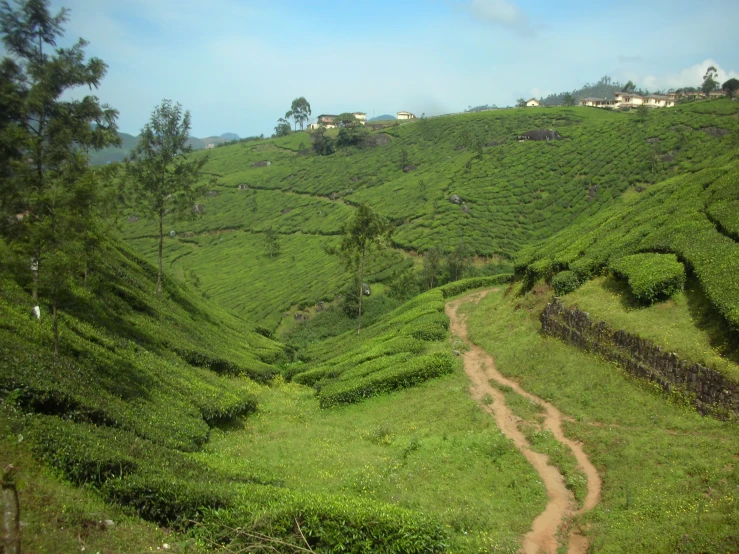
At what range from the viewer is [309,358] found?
39469 millimetres

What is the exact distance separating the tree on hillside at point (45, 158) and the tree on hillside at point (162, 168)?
13.0m

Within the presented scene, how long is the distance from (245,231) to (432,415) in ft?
276

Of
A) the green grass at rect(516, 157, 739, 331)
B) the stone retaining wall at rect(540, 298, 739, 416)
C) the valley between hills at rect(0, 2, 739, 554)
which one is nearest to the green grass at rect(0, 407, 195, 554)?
the valley between hills at rect(0, 2, 739, 554)

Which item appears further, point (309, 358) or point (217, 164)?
point (217, 164)

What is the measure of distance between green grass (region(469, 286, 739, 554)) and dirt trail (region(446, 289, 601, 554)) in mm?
313

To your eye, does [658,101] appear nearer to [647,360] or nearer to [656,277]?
[656,277]

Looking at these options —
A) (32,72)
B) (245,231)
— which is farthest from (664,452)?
(245,231)

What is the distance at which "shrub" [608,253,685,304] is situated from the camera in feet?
64.7

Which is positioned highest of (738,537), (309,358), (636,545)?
(738,537)

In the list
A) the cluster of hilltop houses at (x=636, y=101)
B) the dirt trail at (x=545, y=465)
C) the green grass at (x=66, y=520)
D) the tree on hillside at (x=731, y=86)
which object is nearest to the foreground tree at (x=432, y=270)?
the dirt trail at (x=545, y=465)

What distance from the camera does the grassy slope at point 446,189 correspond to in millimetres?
69812

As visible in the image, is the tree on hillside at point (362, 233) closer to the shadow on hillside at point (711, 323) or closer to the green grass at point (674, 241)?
the green grass at point (674, 241)

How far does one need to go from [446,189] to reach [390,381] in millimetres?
67298

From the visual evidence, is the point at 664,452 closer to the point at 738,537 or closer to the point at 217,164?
the point at 738,537
